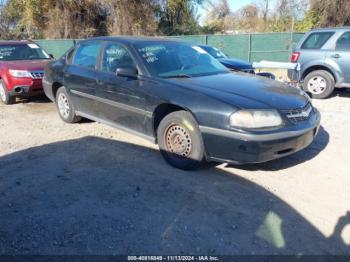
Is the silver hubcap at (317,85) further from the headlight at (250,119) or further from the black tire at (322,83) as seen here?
the headlight at (250,119)

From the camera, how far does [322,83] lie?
9.07 metres

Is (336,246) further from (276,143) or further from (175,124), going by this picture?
(175,124)

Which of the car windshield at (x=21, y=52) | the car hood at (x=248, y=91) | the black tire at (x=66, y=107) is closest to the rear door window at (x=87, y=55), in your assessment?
the black tire at (x=66, y=107)

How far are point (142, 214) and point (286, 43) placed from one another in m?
Result: 16.6

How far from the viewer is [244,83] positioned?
476cm

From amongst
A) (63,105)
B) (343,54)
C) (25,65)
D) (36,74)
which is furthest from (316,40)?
(25,65)

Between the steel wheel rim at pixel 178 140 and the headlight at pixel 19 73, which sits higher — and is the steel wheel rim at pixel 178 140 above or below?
below

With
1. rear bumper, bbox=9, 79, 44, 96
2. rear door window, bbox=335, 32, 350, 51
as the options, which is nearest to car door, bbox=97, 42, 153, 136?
rear bumper, bbox=9, 79, 44, 96

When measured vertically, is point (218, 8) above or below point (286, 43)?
above

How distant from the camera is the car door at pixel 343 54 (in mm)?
8669

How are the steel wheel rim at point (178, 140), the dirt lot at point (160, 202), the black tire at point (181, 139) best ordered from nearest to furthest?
the dirt lot at point (160, 202) < the black tire at point (181, 139) < the steel wheel rim at point (178, 140)

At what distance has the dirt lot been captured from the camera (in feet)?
10.1

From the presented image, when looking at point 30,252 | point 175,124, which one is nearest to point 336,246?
point 175,124

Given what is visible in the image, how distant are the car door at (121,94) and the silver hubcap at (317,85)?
5.79 meters
